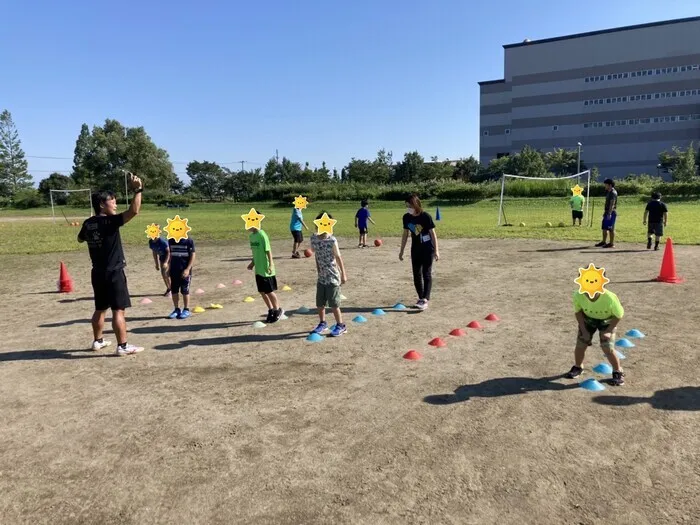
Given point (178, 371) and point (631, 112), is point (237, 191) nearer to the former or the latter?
point (631, 112)

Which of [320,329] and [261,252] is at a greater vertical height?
[261,252]

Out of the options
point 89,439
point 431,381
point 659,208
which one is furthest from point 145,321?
point 659,208

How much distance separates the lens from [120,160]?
254 ft

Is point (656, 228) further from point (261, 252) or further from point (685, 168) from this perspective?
point (685, 168)

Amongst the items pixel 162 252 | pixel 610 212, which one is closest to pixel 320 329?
pixel 162 252

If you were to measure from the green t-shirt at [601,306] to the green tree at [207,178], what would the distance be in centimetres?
9358

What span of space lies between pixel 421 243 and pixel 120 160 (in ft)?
260

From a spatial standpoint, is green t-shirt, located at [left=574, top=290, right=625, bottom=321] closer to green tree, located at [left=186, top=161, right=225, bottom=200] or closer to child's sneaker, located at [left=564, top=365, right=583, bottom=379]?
child's sneaker, located at [left=564, top=365, right=583, bottom=379]

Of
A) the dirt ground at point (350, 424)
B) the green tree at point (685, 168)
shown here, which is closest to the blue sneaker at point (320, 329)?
the dirt ground at point (350, 424)

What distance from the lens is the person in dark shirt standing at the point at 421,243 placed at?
8141 mm

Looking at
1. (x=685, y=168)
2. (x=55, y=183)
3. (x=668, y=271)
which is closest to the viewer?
(x=668, y=271)

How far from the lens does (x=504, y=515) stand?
307cm

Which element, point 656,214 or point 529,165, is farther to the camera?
point 529,165

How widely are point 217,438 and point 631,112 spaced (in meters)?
87.3
